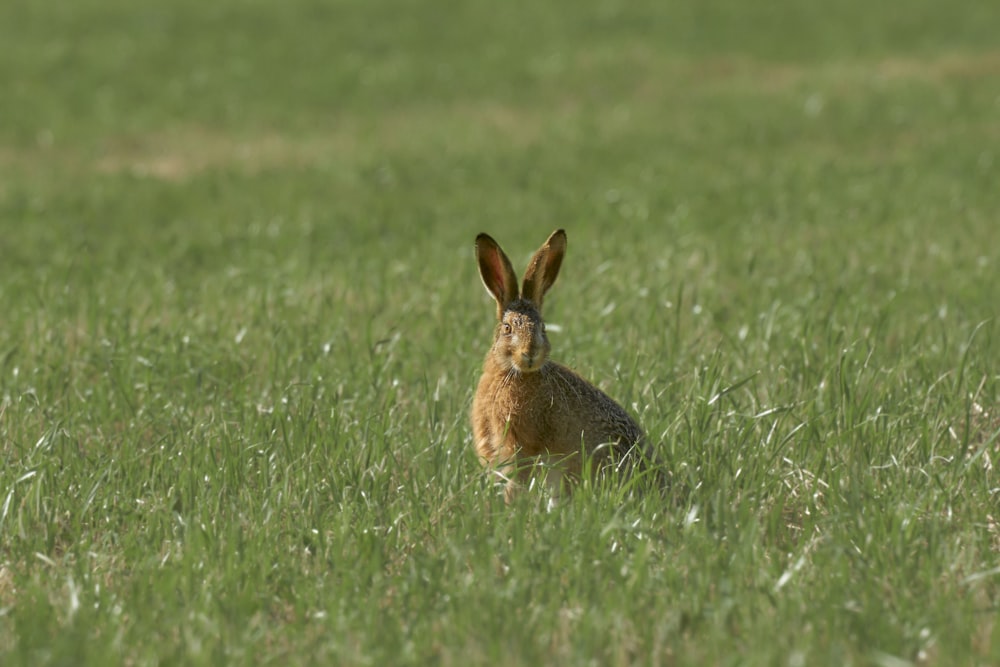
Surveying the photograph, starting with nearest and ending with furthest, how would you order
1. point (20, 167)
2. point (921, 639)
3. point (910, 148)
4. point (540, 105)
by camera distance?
point (921, 639), point (910, 148), point (20, 167), point (540, 105)

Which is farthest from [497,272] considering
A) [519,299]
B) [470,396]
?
[470,396]

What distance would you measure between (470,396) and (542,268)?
1.14m

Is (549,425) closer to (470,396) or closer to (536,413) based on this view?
(536,413)

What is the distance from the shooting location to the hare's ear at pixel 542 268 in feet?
14.9

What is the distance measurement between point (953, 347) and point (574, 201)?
5.90 meters

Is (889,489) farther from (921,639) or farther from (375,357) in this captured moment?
(375,357)

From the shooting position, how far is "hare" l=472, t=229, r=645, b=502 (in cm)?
445

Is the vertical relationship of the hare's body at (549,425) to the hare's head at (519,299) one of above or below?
below

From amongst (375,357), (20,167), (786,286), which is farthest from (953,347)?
(20,167)

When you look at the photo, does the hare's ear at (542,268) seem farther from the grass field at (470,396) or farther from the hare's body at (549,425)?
the grass field at (470,396)

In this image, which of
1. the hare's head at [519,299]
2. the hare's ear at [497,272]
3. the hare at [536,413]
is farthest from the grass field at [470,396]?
the hare's ear at [497,272]

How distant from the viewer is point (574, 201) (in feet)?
38.8

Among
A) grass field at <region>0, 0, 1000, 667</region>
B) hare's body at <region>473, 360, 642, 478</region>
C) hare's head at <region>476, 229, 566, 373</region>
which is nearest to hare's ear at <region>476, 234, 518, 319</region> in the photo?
hare's head at <region>476, 229, 566, 373</region>

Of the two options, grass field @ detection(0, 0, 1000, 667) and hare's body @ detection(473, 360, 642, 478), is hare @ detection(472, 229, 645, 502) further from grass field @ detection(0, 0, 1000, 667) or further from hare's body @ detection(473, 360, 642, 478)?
grass field @ detection(0, 0, 1000, 667)
